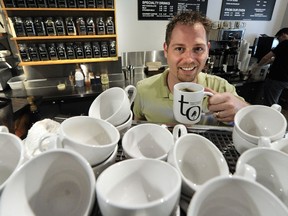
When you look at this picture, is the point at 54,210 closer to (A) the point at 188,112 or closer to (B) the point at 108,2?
(A) the point at 188,112

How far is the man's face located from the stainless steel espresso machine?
1742 mm

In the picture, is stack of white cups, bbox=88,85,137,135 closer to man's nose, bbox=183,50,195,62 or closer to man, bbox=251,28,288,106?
man's nose, bbox=183,50,195,62

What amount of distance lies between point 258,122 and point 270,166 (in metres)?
0.28

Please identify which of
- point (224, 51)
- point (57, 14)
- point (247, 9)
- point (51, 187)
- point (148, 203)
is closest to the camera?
Answer: point (148, 203)

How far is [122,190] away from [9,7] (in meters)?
2.52

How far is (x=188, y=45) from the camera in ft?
3.51

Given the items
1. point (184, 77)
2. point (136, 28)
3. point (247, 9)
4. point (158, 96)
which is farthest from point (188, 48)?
point (247, 9)

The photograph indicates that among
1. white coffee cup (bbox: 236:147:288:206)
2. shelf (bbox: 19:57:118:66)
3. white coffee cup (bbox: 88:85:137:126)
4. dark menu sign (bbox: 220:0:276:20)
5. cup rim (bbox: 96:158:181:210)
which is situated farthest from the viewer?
dark menu sign (bbox: 220:0:276:20)

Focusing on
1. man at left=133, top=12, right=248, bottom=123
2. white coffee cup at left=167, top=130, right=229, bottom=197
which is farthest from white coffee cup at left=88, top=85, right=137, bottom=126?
man at left=133, top=12, right=248, bottom=123

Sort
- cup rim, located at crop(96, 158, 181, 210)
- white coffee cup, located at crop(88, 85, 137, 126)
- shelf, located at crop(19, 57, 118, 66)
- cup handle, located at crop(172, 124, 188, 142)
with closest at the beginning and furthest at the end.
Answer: cup rim, located at crop(96, 158, 181, 210) < cup handle, located at crop(172, 124, 188, 142) < white coffee cup, located at crop(88, 85, 137, 126) < shelf, located at crop(19, 57, 118, 66)

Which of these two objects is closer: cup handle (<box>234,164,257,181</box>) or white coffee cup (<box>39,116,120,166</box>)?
cup handle (<box>234,164,257,181</box>)

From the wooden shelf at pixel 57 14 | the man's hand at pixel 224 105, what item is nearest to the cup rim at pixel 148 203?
the man's hand at pixel 224 105

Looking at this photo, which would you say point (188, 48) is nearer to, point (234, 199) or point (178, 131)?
point (178, 131)

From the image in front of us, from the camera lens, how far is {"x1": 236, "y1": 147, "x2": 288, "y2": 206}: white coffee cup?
421 millimetres
